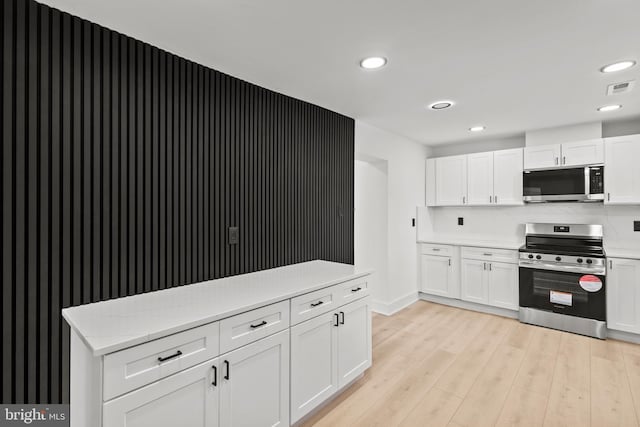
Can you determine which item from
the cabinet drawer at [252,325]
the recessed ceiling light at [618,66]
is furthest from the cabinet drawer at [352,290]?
the recessed ceiling light at [618,66]

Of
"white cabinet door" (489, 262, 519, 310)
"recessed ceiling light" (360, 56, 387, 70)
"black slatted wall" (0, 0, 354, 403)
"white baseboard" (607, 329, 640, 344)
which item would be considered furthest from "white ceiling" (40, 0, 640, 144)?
"white baseboard" (607, 329, 640, 344)

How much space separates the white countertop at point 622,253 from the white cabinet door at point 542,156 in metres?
1.07

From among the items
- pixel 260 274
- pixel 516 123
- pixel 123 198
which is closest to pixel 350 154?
pixel 260 274

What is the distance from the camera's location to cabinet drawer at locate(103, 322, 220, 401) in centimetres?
119

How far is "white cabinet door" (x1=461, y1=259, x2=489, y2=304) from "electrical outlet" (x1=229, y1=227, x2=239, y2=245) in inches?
127

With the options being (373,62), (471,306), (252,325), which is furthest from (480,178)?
(252,325)

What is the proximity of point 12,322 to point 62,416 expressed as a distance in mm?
531

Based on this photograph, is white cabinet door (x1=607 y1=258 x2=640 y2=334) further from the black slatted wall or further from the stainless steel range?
the black slatted wall

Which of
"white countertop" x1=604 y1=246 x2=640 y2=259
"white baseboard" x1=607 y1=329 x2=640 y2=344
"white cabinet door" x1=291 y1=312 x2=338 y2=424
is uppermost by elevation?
"white countertop" x1=604 y1=246 x2=640 y2=259

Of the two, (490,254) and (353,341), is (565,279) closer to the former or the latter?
(490,254)

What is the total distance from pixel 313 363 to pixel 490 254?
9.93 ft

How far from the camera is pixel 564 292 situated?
11.5 ft

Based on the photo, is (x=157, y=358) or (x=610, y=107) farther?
(x=610, y=107)

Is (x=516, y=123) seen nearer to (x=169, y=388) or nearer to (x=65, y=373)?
(x=169, y=388)
